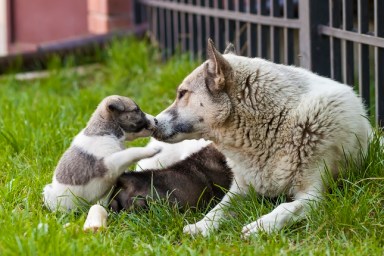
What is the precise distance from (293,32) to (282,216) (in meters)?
2.98

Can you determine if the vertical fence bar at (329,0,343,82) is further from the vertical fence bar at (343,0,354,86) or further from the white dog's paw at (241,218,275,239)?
the white dog's paw at (241,218,275,239)

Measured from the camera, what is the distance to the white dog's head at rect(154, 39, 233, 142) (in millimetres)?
4715

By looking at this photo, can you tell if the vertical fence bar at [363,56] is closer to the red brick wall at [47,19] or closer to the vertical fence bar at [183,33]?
the vertical fence bar at [183,33]

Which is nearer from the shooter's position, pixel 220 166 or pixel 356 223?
pixel 356 223

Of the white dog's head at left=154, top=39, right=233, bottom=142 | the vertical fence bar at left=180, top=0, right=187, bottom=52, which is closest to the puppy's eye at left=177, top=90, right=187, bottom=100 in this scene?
the white dog's head at left=154, top=39, right=233, bottom=142

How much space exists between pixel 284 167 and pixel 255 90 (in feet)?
1.58

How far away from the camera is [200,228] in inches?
173

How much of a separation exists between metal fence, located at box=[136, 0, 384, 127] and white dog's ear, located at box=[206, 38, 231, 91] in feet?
4.44

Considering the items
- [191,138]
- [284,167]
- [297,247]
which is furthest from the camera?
[191,138]

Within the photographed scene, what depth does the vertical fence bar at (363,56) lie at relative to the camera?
19.0ft

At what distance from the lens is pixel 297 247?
4.01m

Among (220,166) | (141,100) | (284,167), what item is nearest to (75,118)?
(141,100)

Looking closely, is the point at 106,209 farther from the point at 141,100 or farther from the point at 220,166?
the point at 141,100

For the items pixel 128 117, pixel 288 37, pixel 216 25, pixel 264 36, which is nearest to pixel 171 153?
pixel 128 117
